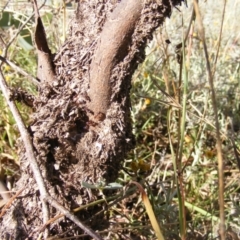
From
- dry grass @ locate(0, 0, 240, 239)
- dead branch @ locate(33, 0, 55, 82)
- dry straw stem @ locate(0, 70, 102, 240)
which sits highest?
dead branch @ locate(33, 0, 55, 82)

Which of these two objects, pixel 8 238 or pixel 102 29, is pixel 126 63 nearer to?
pixel 102 29

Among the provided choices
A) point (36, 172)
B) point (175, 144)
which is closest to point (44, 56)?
point (36, 172)

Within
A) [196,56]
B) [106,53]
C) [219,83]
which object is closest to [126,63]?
[106,53]

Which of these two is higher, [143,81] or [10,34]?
[10,34]

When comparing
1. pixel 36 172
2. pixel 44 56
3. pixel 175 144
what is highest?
pixel 44 56

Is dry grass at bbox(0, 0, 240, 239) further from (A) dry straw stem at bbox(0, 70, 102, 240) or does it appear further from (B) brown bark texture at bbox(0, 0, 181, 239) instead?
(A) dry straw stem at bbox(0, 70, 102, 240)

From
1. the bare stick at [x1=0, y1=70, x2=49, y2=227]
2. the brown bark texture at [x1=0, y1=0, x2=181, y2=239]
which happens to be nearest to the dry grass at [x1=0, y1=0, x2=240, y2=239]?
the brown bark texture at [x1=0, y1=0, x2=181, y2=239]

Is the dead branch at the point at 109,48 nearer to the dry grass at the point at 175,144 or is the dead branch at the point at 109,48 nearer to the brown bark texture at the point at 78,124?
the brown bark texture at the point at 78,124

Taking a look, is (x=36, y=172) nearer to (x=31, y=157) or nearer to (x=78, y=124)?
(x=31, y=157)
